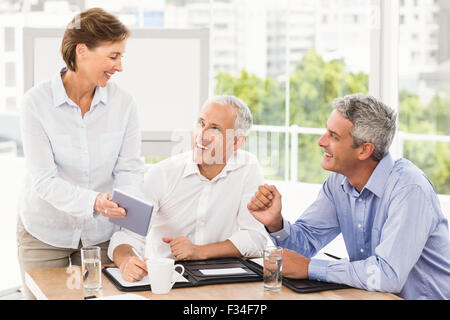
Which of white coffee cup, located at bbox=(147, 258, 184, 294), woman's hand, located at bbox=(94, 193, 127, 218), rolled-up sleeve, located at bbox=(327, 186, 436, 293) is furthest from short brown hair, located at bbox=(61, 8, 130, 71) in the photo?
rolled-up sleeve, located at bbox=(327, 186, 436, 293)

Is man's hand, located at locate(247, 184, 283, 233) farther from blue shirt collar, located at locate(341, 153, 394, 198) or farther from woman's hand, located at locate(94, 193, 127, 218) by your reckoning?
woman's hand, located at locate(94, 193, 127, 218)

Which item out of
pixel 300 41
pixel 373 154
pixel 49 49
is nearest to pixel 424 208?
pixel 373 154

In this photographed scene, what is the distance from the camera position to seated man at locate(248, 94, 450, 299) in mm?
1795

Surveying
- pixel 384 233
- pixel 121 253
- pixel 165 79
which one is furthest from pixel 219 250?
pixel 165 79

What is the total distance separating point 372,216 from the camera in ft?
6.58

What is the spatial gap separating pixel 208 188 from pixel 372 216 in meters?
0.64

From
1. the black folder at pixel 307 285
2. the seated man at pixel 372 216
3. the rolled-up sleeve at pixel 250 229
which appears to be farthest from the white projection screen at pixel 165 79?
the black folder at pixel 307 285

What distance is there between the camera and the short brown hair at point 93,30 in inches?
84.6

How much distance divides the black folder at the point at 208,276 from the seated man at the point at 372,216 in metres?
0.13

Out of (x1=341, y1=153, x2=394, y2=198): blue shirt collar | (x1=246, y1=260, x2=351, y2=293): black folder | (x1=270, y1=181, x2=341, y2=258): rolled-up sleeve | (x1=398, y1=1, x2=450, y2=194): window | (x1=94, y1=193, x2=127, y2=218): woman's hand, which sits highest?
(x1=398, y1=1, x2=450, y2=194): window

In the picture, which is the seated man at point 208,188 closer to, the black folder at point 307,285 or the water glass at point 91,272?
the black folder at point 307,285

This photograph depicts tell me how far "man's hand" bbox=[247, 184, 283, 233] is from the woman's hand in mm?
437

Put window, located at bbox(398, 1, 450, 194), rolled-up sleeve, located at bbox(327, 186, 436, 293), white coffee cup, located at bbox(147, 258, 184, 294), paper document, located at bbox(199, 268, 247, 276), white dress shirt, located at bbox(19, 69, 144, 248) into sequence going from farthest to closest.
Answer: window, located at bbox(398, 1, 450, 194), white dress shirt, located at bbox(19, 69, 144, 248), paper document, located at bbox(199, 268, 247, 276), rolled-up sleeve, located at bbox(327, 186, 436, 293), white coffee cup, located at bbox(147, 258, 184, 294)

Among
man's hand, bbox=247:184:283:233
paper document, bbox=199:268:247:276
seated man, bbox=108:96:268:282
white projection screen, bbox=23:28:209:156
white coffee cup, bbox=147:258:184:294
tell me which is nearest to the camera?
white coffee cup, bbox=147:258:184:294
